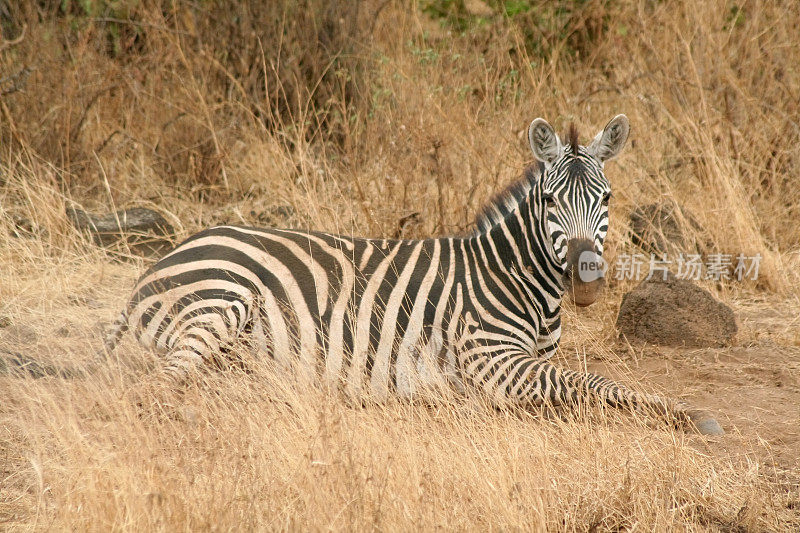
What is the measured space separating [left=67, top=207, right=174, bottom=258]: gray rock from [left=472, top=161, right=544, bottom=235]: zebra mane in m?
3.12

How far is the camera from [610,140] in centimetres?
506

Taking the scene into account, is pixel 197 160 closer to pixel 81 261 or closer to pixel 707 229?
pixel 81 261

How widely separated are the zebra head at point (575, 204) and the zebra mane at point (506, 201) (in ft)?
0.52

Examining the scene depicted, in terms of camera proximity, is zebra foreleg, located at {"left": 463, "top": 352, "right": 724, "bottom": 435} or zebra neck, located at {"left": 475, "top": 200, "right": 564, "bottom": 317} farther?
zebra neck, located at {"left": 475, "top": 200, "right": 564, "bottom": 317}

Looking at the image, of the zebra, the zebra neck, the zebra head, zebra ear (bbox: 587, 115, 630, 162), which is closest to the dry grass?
the zebra

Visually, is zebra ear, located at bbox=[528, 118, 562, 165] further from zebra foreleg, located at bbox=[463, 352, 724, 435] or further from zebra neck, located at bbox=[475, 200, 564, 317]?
zebra foreleg, located at bbox=[463, 352, 724, 435]

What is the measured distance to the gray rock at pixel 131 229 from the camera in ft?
23.8

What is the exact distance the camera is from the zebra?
184 inches

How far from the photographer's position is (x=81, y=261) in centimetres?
701

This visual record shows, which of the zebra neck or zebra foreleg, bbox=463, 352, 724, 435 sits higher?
the zebra neck

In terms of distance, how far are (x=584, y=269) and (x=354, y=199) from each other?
3088mm

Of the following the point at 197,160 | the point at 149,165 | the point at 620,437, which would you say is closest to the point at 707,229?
the point at 620,437

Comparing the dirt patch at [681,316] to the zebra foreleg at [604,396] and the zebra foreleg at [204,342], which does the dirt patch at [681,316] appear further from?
the zebra foreleg at [204,342]

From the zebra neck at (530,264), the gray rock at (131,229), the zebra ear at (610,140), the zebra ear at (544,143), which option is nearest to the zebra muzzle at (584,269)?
the zebra neck at (530,264)
